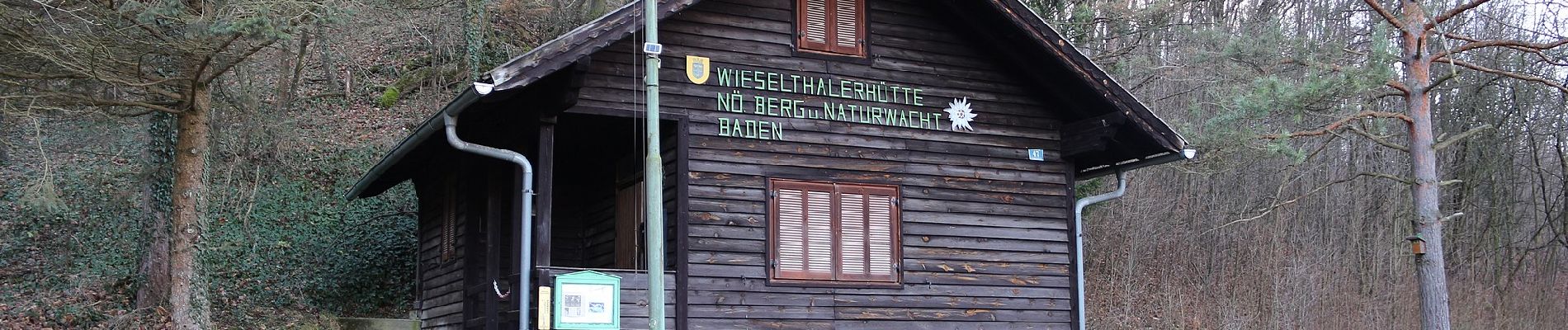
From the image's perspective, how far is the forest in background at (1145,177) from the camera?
63.4ft

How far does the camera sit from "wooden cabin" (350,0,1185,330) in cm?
1214

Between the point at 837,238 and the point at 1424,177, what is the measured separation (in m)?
10.5

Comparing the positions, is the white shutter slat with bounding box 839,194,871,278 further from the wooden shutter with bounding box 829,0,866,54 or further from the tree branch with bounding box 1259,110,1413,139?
the tree branch with bounding box 1259,110,1413,139

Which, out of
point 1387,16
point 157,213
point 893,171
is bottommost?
point 893,171

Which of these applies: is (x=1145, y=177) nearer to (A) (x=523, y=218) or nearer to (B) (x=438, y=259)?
(B) (x=438, y=259)

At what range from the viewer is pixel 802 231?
12695mm

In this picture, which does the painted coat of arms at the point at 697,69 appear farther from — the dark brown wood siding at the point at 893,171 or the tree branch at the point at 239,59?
the tree branch at the point at 239,59

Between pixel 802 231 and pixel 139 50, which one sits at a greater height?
pixel 139 50

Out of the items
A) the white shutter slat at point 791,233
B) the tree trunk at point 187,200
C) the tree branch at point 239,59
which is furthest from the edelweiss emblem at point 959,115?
the tree trunk at point 187,200

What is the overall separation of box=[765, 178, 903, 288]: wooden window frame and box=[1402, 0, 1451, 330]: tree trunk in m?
9.73

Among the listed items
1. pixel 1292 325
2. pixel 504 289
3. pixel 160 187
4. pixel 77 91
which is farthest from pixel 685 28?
pixel 1292 325

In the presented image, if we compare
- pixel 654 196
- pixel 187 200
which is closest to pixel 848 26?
pixel 654 196

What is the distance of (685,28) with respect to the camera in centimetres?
1266

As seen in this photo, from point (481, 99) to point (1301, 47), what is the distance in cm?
1298
